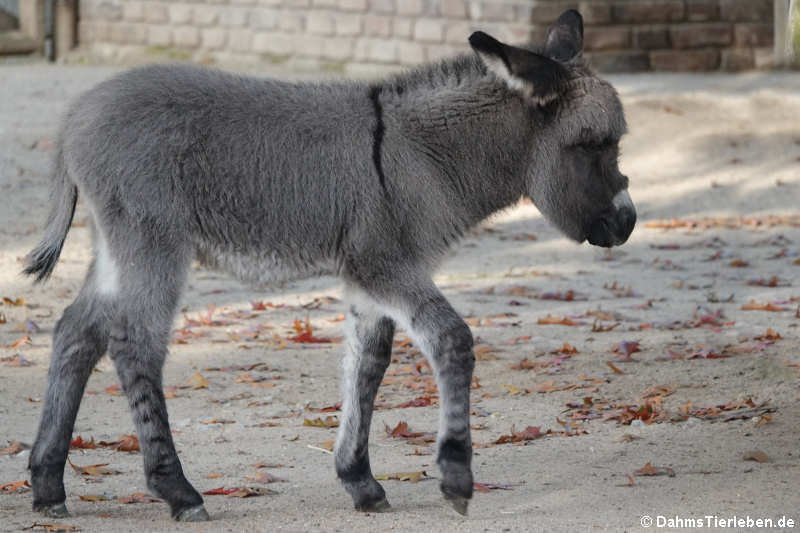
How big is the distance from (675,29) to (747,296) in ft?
27.2

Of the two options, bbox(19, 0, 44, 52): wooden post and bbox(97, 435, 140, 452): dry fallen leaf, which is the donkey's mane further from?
bbox(19, 0, 44, 52): wooden post

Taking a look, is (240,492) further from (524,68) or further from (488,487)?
(524,68)

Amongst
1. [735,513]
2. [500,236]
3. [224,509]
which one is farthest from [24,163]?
[735,513]

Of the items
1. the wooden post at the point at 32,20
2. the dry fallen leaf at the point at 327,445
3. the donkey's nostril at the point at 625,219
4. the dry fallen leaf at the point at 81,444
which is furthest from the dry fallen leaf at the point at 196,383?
the wooden post at the point at 32,20

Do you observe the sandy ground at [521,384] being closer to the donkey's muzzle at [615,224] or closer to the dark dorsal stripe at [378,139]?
the donkey's muzzle at [615,224]

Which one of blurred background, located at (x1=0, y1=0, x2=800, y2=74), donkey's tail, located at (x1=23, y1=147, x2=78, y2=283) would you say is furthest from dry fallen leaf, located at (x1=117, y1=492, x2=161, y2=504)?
blurred background, located at (x1=0, y1=0, x2=800, y2=74)

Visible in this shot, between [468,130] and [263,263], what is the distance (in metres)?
1.02

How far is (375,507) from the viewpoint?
15.5 ft

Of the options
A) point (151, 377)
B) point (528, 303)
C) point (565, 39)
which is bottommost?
point (528, 303)

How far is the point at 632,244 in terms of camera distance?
11.1 m

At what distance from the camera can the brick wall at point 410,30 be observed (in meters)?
15.9

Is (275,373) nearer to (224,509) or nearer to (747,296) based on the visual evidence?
(224,509)

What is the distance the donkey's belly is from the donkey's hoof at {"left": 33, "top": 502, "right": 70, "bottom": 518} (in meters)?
1.13

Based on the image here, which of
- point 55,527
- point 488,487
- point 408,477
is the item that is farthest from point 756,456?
point 55,527
